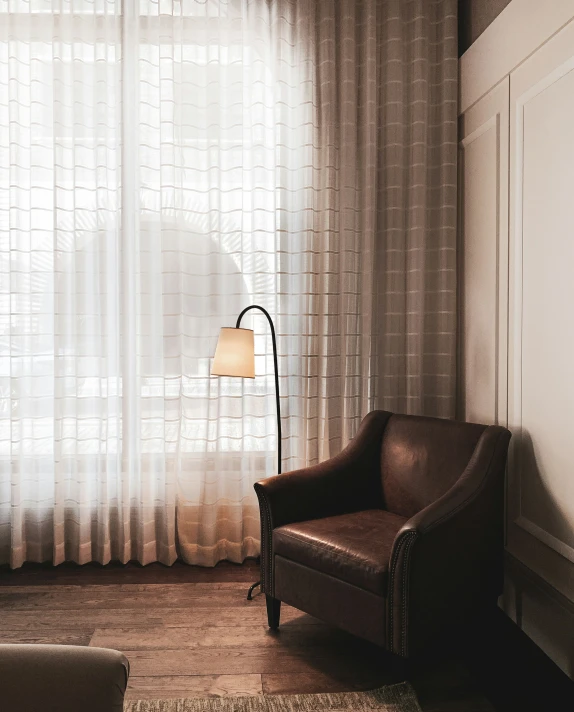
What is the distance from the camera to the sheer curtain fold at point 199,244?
10.2 ft

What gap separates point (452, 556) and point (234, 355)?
46.0 inches

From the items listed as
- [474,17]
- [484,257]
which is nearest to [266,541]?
[484,257]

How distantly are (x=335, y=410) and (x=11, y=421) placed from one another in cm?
160

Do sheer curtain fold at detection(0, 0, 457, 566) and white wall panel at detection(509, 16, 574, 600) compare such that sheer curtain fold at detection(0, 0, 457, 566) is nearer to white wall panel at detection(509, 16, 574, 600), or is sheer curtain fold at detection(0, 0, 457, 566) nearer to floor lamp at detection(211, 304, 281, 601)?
floor lamp at detection(211, 304, 281, 601)

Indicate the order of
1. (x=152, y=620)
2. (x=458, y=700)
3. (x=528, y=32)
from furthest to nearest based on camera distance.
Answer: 1. (x=152, y=620)
2. (x=528, y=32)
3. (x=458, y=700)

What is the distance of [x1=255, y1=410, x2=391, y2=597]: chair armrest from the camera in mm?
2500

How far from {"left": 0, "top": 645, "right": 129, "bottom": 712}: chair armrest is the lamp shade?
1.62 m

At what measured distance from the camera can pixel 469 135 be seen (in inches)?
119

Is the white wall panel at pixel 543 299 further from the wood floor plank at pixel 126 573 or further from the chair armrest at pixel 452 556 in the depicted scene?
the wood floor plank at pixel 126 573

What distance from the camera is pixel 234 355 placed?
2684 millimetres

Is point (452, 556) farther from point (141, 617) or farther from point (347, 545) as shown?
point (141, 617)

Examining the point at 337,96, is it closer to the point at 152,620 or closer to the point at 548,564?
the point at 548,564

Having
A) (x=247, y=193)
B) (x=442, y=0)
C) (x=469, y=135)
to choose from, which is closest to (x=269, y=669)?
(x=247, y=193)

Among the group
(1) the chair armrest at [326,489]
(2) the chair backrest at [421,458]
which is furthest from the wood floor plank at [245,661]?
(2) the chair backrest at [421,458]
